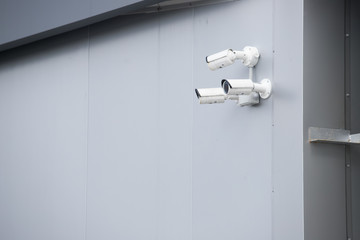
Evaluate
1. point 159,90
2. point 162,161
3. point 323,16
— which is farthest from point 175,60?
point 323,16

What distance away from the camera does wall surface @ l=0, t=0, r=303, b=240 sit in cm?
412

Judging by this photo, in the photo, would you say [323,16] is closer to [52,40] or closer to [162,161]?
[162,161]

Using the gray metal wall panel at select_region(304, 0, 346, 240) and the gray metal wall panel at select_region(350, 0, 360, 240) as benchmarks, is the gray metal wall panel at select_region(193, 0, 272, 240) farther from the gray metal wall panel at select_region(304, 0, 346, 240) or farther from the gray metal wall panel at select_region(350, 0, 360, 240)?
the gray metal wall panel at select_region(350, 0, 360, 240)

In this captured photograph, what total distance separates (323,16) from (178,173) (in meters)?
1.64

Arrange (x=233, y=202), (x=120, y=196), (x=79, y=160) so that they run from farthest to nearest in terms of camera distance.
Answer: (x=79, y=160) → (x=120, y=196) → (x=233, y=202)

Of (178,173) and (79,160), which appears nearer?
(178,173)

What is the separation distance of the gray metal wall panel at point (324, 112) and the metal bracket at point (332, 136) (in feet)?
0.13

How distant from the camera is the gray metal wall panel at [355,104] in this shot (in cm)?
431

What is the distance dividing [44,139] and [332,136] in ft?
10.0

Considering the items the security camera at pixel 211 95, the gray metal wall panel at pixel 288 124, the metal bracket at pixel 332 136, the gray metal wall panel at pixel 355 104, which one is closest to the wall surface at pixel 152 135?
the gray metal wall panel at pixel 288 124

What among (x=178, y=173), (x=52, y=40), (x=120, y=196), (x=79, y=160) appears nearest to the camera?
(x=178, y=173)

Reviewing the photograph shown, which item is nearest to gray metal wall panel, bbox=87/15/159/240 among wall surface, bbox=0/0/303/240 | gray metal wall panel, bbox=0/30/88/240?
wall surface, bbox=0/0/303/240

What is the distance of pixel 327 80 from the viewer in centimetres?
417

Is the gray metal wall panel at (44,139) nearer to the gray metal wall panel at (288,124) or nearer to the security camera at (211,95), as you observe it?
the security camera at (211,95)
